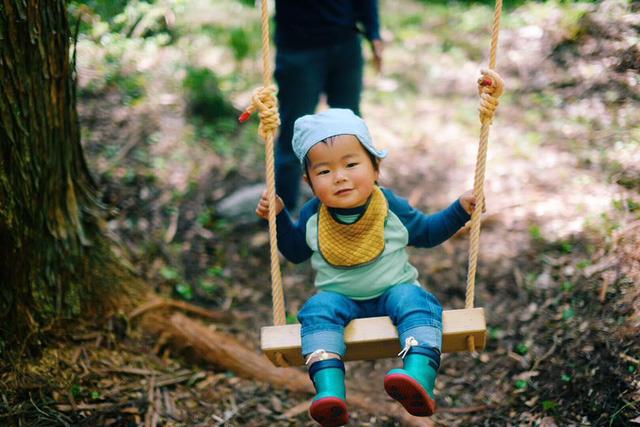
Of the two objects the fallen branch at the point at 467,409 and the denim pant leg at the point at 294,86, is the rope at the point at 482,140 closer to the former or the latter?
the fallen branch at the point at 467,409

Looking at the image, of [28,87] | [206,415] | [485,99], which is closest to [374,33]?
[485,99]

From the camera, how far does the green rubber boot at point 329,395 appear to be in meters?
1.84

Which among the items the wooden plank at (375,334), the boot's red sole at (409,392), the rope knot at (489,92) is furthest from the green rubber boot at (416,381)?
the rope knot at (489,92)

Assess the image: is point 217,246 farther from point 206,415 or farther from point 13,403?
point 13,403

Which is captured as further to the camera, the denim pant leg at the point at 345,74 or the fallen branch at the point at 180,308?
the denim pant leg at the point at 345,74

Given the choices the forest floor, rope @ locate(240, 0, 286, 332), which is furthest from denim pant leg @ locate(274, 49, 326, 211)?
rope @ locate(240, 0, 286, 332)

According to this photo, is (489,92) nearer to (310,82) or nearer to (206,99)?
(310,82)

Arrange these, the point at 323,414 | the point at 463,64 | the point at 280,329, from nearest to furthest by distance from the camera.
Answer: the point at 323,414 < the point at 280,329 < the point at 463,64

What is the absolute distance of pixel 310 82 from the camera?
10.8 feet

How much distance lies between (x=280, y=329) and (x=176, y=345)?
1.15 metres

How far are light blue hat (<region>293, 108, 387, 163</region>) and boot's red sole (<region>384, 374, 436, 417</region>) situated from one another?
800 millimetres

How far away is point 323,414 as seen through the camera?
1.85m

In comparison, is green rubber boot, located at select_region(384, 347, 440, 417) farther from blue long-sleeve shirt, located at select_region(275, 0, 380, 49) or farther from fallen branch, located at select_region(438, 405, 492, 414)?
blue long-sleeve shirt, located at select_region(275, 0, 380, 49)

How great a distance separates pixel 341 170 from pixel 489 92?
0.62m
